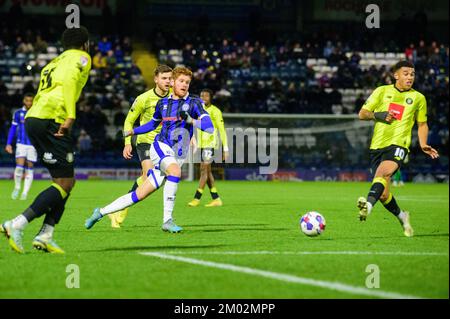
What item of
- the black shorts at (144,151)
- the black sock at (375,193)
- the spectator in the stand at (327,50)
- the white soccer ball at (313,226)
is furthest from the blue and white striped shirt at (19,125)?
the spectator in the stand at (327,50)

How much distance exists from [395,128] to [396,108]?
0.30 metres

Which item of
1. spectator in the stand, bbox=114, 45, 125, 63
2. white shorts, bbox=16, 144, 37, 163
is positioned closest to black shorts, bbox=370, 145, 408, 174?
white shorts, bbox=16, 144, 37, 163

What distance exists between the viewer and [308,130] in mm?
35250

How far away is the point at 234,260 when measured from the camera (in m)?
8.40

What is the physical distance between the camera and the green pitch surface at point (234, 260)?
21.3 ft

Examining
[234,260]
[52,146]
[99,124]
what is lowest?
[99,124]

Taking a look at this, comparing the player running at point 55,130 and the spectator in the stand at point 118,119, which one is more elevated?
the player running at point 55,130

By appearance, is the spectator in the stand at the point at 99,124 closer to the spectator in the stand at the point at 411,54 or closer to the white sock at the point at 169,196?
the spectator in the stand at the point at 411,54

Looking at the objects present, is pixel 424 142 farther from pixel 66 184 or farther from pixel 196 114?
pixel 66 184

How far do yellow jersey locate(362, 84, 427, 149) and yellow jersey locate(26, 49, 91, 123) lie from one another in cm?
431

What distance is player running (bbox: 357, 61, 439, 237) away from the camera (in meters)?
11.4

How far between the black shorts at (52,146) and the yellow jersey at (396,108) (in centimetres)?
447

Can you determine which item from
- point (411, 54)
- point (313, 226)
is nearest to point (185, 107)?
point (313, 226)

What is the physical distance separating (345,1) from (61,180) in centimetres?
3717
